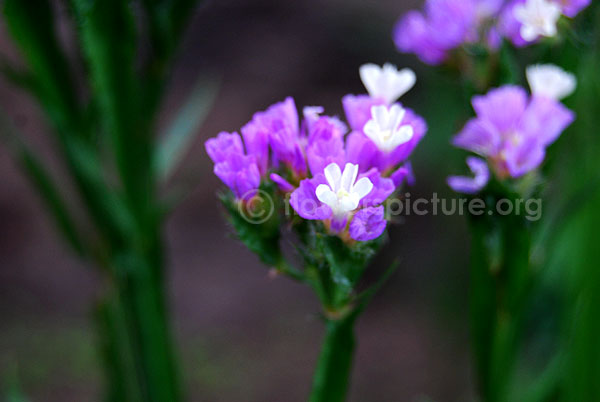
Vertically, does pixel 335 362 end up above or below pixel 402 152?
below

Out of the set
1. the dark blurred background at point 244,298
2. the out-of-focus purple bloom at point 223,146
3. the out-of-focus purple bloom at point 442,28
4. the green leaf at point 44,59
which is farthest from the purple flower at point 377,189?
the dark blurred background at point 244,298

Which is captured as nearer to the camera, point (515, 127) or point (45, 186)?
point (515, 127)

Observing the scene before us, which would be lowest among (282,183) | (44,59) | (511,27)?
(511,27)

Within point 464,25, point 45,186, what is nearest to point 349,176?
Result: point 464,25

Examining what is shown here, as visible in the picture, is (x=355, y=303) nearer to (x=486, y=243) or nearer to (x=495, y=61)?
(x=486, y=243)

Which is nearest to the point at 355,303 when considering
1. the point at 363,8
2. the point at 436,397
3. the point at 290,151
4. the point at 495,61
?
the point at 290,151

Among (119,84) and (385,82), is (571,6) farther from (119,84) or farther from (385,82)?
(119,84)
